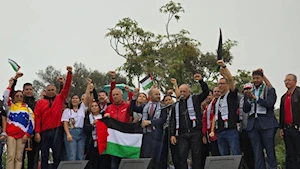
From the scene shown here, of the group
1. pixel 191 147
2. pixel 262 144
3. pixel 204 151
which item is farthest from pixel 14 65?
pixel 262 144

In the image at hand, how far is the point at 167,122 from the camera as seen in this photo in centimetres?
1031

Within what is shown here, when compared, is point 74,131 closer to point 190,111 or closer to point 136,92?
point 136,92

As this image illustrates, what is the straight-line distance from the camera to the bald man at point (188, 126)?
9.85 meters

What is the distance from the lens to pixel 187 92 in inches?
396

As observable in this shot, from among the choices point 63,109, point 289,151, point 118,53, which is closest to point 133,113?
point 63,109

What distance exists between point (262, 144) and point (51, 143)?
3931 mm

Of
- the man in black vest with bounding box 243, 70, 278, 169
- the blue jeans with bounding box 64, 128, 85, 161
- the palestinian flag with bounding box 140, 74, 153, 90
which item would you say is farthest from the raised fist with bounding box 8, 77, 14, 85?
the man in black vest with bounding box 243, 70, 278, 169

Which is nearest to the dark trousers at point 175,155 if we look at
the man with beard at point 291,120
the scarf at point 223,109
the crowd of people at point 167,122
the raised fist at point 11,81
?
the crowd of people at point 167,122

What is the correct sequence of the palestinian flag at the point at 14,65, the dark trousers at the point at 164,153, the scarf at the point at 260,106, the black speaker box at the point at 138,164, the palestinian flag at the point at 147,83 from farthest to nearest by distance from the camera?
the palestinian flag at the point at 147,83 → the palestinian flag at the point at 14,65 → the dark trousers at the point at 164,153 → the scarf at the point at 260,106 → the black speaker box at the point at 138,164

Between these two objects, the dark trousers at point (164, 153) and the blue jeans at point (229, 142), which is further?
the dark trousers at point (164, 153)

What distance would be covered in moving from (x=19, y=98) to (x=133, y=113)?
2.21 meters

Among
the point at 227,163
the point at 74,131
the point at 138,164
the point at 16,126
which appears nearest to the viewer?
the point at 227,163

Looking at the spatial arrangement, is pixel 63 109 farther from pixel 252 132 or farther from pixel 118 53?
pixel 118 53

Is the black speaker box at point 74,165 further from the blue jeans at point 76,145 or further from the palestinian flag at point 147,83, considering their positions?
the palestinian flag at point 147,83
